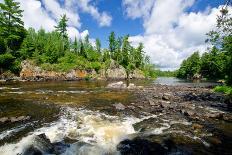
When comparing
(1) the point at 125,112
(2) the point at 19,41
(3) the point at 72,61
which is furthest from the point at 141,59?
(1) the point at 125,112

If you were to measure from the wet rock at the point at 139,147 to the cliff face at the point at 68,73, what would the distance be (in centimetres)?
6009

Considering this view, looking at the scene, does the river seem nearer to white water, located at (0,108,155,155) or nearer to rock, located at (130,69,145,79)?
white water, located at (0,108,155,155)

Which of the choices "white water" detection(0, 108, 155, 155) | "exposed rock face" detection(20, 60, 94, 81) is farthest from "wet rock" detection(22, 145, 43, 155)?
"exposed rock face" detection(20, 60, 94, 81)

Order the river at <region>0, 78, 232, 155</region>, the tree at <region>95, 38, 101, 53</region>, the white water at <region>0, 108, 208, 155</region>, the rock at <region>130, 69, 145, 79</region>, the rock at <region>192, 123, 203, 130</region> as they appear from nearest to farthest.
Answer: the white water at <region>0, 108, 208, 155</region> < the river at <region>0, 78, 232, 155</region> < the rock at <region>192, 123, 203, 130</region> < the rock at <region>130, 69, 145, 79</region> < the tree at <region>95, 38, 101, 53</region>

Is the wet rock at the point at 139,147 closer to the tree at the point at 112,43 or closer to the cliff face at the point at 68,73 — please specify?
the cliff face at the point at 68,73

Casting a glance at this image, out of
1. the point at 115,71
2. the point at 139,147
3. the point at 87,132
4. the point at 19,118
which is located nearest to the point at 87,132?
the point at 87,132

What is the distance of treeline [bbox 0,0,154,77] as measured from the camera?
6919 centimetres

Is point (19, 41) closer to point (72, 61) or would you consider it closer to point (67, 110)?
point (72, 61)

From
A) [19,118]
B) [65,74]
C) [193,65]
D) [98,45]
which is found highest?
[98,45]

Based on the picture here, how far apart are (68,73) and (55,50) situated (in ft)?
37.6

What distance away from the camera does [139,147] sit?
449 inches

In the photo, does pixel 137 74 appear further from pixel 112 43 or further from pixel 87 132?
pixel 87 132

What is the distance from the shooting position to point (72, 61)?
90.3 metres

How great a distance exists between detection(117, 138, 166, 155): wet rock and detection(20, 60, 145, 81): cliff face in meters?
60.1
